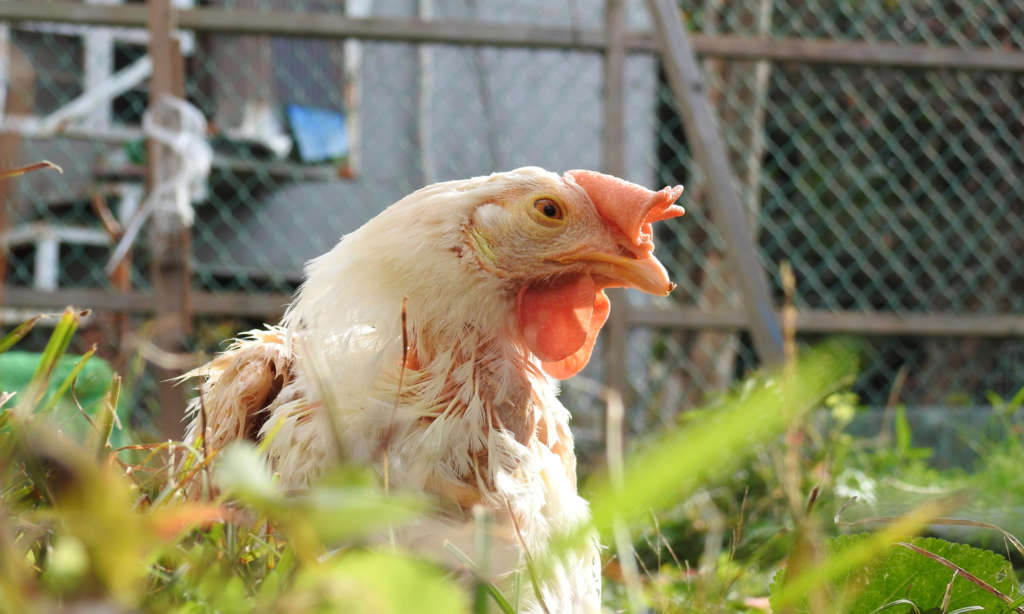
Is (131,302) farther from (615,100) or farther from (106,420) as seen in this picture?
(106,420)

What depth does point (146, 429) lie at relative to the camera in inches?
127

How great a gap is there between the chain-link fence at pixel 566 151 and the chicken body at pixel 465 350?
2.76 m

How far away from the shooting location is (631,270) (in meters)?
1.42

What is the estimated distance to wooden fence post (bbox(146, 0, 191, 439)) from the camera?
128 inches

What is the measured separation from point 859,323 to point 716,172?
3.42 ft

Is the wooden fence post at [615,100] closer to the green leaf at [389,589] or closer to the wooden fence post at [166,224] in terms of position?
the wooden fence post at [166,224]

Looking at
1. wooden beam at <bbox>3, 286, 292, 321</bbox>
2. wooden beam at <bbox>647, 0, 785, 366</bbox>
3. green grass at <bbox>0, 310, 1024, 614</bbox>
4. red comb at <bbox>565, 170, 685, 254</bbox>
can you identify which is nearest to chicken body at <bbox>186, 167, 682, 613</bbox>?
red comb at <bbox>565, 170, 685, 254</bbox>

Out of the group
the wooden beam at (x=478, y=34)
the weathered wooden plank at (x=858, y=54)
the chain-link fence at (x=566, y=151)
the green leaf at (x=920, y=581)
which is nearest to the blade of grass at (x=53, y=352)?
the green leaf at (x=920, y=581)

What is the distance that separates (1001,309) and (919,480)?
407cm

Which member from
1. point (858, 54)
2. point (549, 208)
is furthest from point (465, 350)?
point (858, 54)

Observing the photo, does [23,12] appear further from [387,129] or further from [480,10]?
[480,10]

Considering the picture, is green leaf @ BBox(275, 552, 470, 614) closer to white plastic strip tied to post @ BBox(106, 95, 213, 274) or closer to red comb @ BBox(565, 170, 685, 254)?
red comb @ BBox(565, 170, 685, 254)

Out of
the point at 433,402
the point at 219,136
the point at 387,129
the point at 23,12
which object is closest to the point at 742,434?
the point at 433,402

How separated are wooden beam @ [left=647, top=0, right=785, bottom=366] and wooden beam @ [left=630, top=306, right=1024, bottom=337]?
1.54 ft
